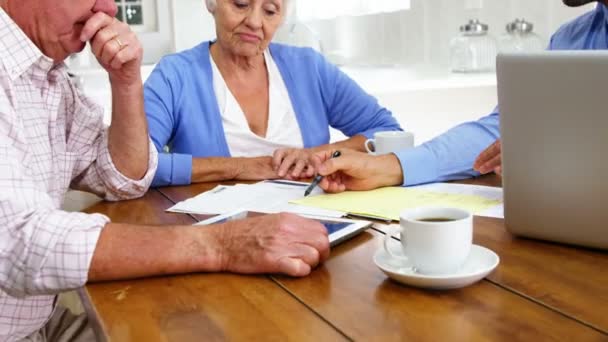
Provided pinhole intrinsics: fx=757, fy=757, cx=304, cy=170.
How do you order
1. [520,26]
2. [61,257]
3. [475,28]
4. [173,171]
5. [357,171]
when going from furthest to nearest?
1. [475,28]
2. [520,26]
3. [173,171]
4. [357,171]
5. [61,257]

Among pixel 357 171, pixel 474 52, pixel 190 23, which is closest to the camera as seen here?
pixel 357 171

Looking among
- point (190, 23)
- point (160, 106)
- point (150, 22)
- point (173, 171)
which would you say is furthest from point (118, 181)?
point (150, 22)

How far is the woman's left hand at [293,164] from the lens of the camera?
65.5 inches

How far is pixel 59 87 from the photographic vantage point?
1.36 m

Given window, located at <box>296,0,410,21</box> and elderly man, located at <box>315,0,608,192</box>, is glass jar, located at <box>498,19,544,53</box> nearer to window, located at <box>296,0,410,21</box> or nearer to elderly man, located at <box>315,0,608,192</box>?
window, located at <box>296,0,410,21</box>

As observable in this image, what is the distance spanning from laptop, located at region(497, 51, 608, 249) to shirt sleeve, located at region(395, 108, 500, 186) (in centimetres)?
42

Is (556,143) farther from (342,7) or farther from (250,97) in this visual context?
(342,7)

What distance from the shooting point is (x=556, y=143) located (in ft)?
3.22

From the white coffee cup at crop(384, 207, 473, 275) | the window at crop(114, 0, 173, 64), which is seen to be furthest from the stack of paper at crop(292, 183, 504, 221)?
the window at crop(114, 0, 173, 64)

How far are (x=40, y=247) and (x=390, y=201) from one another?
2.02ft

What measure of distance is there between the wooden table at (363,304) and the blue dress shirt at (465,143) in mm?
443

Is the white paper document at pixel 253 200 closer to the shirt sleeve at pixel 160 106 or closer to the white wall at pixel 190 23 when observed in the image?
the shirt sleeve at pixel 160 106

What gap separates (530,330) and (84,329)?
0.89 meters

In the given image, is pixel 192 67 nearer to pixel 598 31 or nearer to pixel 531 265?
pixel 598 31
